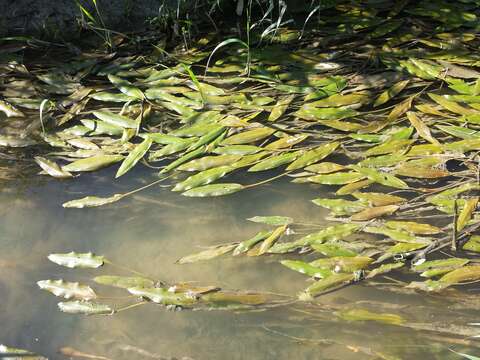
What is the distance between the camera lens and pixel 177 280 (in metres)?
1.95

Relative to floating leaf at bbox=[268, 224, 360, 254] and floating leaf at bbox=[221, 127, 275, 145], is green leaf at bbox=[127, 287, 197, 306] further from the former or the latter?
floating leaf at bbox=[221, 127, 275, 145]

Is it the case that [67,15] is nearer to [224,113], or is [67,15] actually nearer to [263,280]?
[224,113]

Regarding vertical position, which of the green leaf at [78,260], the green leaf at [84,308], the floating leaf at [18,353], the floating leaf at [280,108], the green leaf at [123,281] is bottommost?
the floating leaf at [18,353]

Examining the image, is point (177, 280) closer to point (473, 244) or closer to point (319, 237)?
point (319, 237)

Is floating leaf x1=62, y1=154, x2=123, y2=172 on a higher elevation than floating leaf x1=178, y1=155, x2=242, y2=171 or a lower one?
lower

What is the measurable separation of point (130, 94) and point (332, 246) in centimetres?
118

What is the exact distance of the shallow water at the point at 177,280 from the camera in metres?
1.75

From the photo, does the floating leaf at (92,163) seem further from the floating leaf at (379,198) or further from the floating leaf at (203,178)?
the floating leaf at (379,198)

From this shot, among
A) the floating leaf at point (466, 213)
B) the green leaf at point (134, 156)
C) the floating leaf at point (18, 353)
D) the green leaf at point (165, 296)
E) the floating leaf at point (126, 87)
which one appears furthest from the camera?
the floating leaf at point (126, 87)

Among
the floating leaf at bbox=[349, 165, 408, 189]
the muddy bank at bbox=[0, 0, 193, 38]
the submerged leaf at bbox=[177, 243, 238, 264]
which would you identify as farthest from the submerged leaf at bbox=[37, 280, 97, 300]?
the muddy bank at bbox=[0, 0, 193, 38]

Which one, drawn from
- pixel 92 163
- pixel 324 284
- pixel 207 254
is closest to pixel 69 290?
pixel 207 254

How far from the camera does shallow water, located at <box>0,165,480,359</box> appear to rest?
1.75 m

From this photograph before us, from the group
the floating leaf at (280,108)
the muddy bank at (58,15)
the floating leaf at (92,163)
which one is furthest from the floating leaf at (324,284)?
the muddy bank at (58,15)

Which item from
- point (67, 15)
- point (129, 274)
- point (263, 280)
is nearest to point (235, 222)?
point (263, 280)
